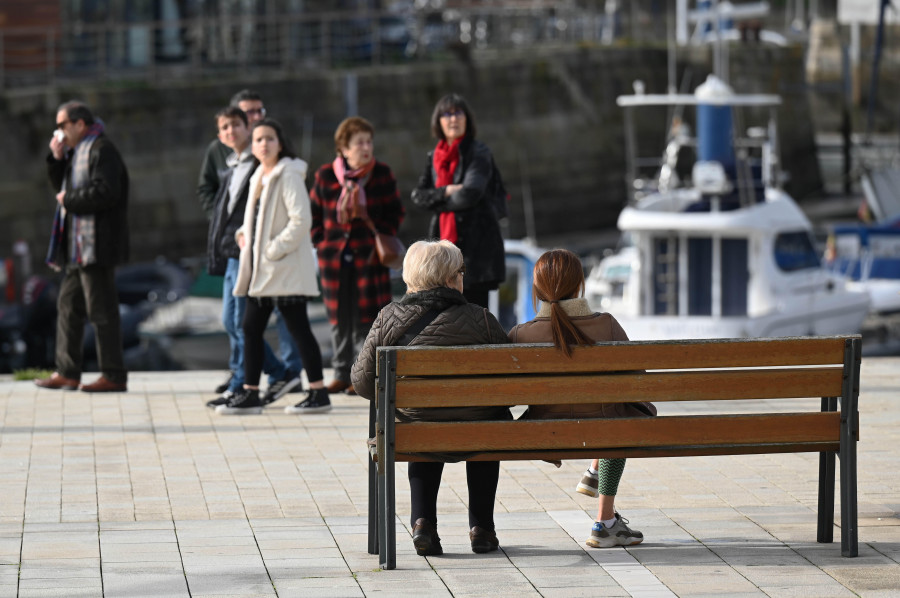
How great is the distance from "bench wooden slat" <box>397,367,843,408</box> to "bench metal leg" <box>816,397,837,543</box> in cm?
28

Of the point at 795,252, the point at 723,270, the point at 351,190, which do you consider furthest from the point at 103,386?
the point at 795,252

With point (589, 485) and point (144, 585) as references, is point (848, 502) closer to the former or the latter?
point (589, 485)

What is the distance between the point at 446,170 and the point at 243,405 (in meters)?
1.79

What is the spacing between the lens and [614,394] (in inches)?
227

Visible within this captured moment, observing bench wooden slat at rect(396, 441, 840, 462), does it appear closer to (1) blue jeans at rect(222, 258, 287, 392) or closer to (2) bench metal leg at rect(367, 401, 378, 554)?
(2) bench metal leg at rect(367, 401, 378, 554)

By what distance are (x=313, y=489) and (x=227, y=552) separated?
1.25 meters

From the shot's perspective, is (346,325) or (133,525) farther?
(346,325)

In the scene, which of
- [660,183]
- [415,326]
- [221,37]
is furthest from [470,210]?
[221,37]

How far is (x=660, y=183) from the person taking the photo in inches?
931

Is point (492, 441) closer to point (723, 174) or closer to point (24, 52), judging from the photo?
point (723, 174)

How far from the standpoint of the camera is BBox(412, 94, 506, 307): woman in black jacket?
9539mm

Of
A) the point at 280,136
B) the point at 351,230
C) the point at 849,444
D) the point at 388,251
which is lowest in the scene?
the point at 849,444

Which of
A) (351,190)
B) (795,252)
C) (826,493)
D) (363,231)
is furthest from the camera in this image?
(795,252)

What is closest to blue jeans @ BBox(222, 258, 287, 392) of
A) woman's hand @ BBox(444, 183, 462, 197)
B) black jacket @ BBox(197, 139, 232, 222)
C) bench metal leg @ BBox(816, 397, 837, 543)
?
black jacket @ BBox(197, 139, 232, 222)
